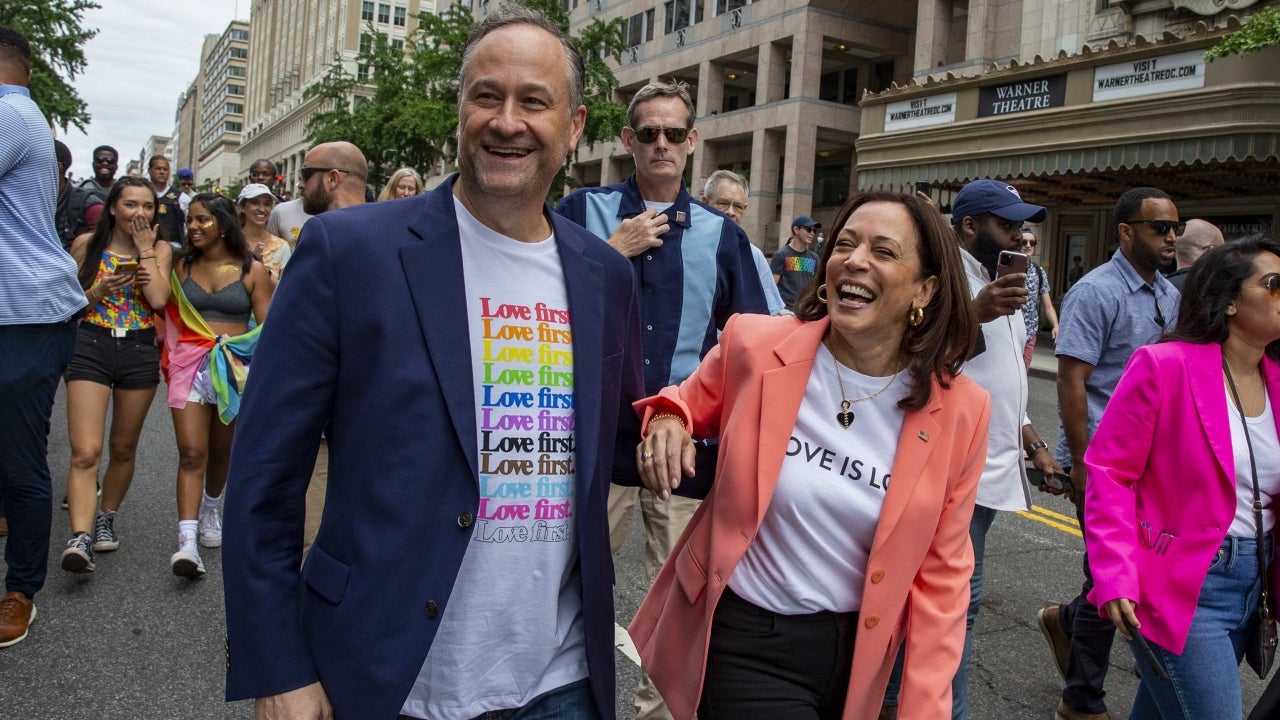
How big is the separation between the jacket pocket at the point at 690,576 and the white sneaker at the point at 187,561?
12.0 feet

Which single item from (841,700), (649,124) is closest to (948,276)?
(841,700)

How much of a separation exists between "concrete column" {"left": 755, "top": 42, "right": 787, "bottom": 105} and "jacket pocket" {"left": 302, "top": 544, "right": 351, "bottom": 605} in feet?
119

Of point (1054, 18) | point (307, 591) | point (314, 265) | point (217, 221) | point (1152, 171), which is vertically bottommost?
point (307, 591)

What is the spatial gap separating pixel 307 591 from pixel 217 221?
14.7 ft

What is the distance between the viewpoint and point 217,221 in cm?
580

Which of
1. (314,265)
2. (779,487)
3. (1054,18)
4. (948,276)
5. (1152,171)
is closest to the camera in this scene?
(314,265)

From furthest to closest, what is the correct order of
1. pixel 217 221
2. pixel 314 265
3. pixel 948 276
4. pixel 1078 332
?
pixel 217 221 < pixel 1078 332 < pixel 948 276 < pixel 314 265

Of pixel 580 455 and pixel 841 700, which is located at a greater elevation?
Result: pixel 580 455

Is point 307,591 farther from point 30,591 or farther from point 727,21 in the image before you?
point 727,21

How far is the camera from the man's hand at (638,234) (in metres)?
3.80

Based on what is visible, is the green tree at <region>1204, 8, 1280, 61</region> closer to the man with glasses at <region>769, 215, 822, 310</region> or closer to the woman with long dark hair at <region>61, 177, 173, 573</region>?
the man with glasses at <region>769, 215, 822, 310</region>

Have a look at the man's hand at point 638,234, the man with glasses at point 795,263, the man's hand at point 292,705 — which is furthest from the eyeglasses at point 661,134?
the man with glasses at point 795,263

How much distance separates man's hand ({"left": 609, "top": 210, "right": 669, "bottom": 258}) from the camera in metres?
3.80

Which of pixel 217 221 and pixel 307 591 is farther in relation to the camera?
pixel 217 221
